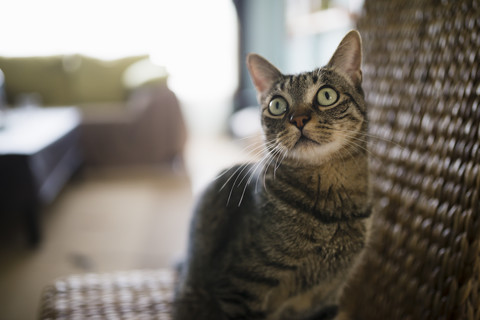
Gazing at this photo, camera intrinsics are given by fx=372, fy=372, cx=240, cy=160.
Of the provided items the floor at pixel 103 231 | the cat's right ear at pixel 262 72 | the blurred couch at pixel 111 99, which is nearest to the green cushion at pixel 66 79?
the blurred couch at pixel 111 99

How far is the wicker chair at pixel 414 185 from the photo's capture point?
0.63 metres

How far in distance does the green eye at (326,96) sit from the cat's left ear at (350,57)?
0.07 metres

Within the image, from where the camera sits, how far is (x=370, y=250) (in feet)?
2.86

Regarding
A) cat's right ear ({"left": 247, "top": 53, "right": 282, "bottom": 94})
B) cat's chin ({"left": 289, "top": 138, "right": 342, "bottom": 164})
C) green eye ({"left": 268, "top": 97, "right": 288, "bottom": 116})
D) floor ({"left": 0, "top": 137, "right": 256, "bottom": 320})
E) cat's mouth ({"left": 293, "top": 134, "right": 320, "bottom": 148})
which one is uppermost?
cat's right ear ({"left": 247, "top": 53, "right": 282, "bottom": 94})

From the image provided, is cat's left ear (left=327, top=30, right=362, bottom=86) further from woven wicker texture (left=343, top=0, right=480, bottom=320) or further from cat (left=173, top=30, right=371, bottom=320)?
woven wicker texture (left=343, top=0, right=480, bottom=320)

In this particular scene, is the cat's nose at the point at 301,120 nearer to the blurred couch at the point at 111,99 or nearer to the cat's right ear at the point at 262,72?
the cat's right ear at the point at 262,72

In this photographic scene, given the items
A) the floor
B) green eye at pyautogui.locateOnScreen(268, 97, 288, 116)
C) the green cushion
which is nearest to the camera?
green eye at pyautogui.locateOnScreen(268, 97, 288, 116)

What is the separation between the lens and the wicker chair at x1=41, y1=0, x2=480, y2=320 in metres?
0.63

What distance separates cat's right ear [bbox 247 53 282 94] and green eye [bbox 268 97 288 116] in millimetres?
73

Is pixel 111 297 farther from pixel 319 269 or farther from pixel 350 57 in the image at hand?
pixel 350 57

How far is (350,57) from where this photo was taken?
721 millimetres

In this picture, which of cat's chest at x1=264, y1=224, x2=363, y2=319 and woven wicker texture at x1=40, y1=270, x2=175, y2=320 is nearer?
cat's chest at x1=264, y1=224, x2=363, y2=319

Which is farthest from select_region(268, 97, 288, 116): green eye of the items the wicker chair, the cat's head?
the wicker chair

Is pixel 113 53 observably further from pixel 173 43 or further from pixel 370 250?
pixel 370 250
